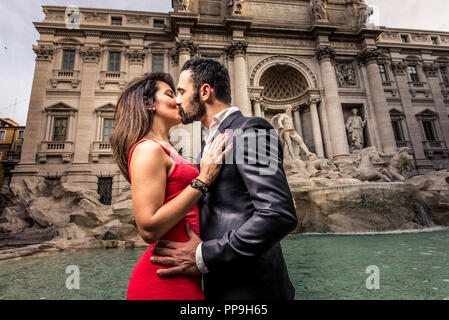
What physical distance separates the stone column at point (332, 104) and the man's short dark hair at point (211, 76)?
1592 cm

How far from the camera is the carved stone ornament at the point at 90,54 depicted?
16047 mm

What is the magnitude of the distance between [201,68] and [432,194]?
10634 millimetres

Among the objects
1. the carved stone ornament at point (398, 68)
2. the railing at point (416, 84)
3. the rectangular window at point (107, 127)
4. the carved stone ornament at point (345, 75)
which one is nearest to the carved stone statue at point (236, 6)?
the carved stone ornament at point (345, 75)

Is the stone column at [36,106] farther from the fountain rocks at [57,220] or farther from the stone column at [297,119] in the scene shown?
the stone column at [297,119]

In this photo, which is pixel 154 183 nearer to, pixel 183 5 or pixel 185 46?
pixel 185 46

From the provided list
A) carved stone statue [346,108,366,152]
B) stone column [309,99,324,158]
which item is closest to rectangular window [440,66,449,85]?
carved stone statue [346,108,366,152]

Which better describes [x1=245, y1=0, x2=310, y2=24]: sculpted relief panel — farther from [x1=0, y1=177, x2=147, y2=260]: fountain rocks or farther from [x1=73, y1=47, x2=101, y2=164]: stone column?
[x1=0, y1=177, x2=147, y2=260]: fountain rocks

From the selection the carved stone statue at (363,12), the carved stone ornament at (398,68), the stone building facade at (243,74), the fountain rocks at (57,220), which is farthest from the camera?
the carved stone ornament at (398,68)

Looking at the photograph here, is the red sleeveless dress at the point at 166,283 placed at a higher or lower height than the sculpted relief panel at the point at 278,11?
lower

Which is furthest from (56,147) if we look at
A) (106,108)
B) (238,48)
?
(238,48)

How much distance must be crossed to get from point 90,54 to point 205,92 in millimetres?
18774

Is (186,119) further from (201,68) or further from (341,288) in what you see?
(341,288)
